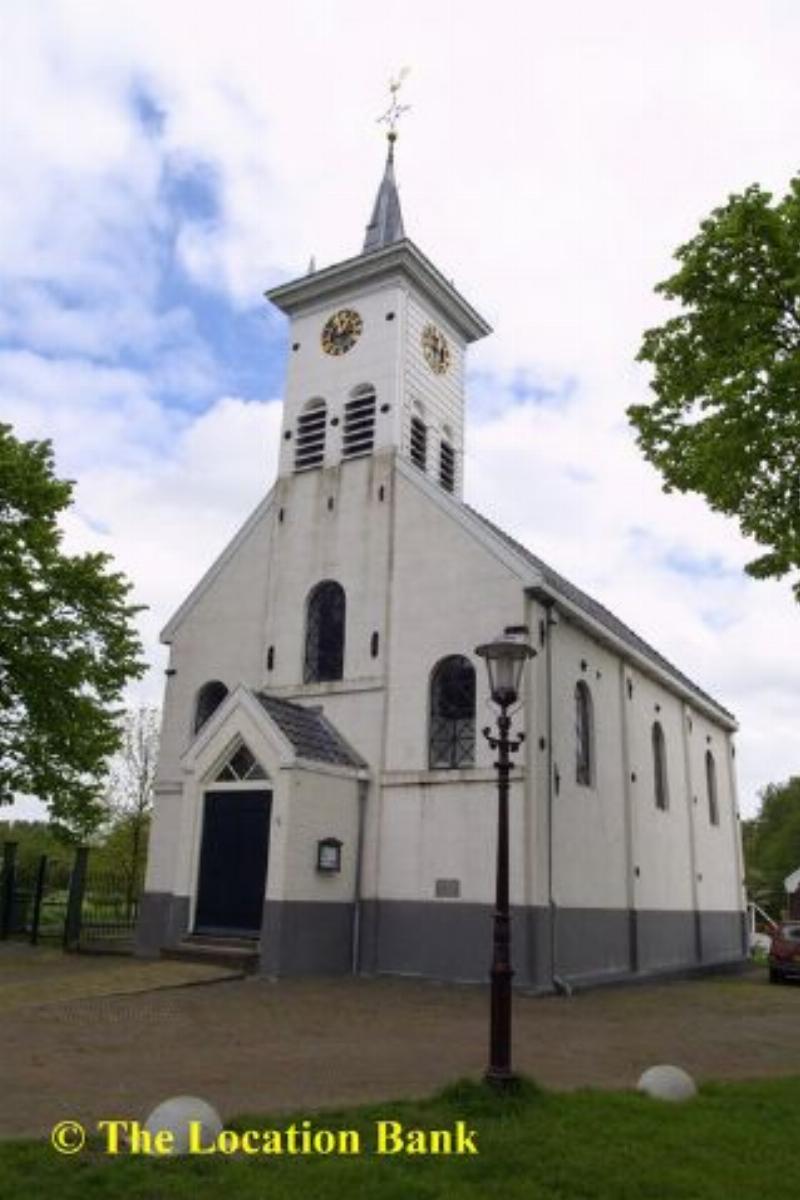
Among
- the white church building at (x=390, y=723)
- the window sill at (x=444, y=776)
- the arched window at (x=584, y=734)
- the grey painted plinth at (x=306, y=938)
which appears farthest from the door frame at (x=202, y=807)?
the arched window at (x=584, y=734)

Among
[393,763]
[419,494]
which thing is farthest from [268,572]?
[393,763]

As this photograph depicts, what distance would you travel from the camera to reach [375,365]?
22.7m

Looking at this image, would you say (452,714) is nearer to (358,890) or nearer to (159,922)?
(358,890)

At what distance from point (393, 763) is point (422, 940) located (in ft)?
10.6

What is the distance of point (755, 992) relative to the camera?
19250mm

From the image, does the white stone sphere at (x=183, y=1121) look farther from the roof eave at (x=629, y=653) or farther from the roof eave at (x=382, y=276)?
the roof eave at (x=382, y=276)

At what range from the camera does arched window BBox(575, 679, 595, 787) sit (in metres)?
20.2

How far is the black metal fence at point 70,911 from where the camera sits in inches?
787

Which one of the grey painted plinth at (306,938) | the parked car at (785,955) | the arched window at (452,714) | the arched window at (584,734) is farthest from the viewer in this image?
the parked car at (785,955)

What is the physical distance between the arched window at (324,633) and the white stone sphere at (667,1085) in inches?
511

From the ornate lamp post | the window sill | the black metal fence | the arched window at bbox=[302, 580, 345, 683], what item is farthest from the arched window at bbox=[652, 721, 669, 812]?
the ornate lamp post

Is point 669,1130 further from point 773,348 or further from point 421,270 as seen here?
point 421,270

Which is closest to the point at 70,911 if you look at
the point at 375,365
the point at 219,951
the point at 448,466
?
the point at 219,951

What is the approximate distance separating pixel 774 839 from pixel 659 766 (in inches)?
2480
